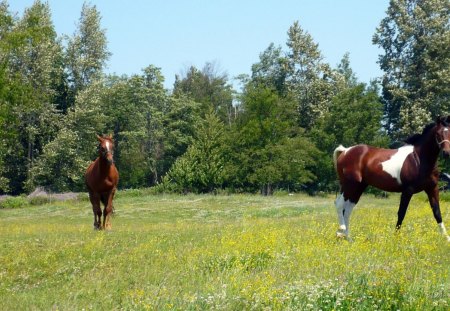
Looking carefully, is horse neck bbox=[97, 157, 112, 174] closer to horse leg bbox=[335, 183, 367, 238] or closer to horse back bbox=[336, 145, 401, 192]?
horse back bbox=[336, 145, 401, 192]

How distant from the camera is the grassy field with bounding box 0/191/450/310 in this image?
7465 millimetres

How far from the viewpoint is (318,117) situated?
227 ft

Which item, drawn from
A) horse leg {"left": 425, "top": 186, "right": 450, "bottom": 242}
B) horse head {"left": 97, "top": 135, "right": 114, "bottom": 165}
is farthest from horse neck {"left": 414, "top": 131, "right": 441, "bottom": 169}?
horse head {"left": 97, "top": 135, "right": 114, "bottom": 165}

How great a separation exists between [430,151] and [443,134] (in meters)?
0.66

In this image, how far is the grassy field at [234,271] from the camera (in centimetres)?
746

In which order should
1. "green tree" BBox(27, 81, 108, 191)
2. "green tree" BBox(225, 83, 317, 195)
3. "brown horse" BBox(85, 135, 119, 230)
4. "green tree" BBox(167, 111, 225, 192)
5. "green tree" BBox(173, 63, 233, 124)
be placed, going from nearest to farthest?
"brown horse" BBox(85, 135, 119, 230)
"green tree" BBox(225, 83, 317, 195)
"green tree" BBox(167, 111, 225, 192)
"green tree" BBox(27, 81, 108, 191)
"green tree" BBox(173, 63, 233, 124)

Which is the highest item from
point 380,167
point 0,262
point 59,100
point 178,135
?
point 59,100

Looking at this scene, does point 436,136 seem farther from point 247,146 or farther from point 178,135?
point 178,135

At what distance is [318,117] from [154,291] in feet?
206

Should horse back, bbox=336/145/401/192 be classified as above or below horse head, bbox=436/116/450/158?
below

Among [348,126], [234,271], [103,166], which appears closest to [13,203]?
[348,126]

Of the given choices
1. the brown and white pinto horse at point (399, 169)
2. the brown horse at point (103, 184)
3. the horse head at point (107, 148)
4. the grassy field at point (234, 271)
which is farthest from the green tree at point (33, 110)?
the brown and white pinto horse at point (399, 169)

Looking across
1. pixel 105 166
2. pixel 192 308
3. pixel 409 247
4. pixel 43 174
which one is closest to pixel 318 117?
pixel 43 174

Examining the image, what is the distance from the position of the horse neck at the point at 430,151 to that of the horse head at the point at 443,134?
0.34 m
